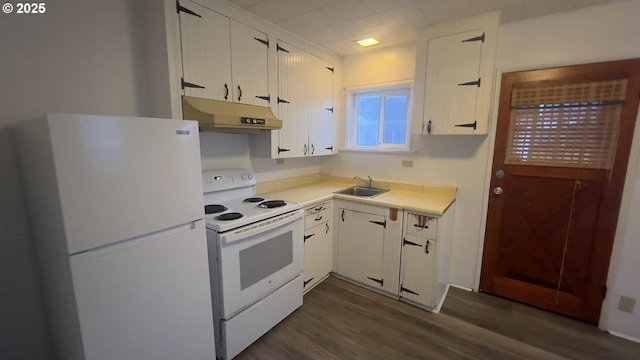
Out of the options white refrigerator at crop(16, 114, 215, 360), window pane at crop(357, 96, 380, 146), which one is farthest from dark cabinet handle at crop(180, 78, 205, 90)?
window pane at crop(357, 96, 380, 146)

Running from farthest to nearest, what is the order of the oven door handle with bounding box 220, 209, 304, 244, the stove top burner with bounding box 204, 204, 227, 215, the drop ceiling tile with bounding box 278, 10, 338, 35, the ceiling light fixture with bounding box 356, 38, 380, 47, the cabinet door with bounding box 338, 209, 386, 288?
the ceiling light fixture with bounding box 356, 38, 380, 47
the cabinet door with bounding box 338, 209, 386, 288
the drop ceiling tile with bounding box 278, 10, 338, 35
the stove top burner with bounding box 204, 204, 227, 215
the oven door handle with bounding box 220, 209, 304, 244

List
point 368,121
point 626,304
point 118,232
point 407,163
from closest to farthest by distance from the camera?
point 118,232
point 626,304
point 407,163
point 368,121

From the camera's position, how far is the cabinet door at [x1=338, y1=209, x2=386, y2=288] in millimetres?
2506

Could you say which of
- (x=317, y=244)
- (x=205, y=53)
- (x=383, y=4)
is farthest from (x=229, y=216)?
(x=383, y=4)

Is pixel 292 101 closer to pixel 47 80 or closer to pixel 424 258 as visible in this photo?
pixel 47 80

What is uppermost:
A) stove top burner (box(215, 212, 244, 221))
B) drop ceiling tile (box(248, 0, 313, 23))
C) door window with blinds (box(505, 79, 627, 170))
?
drop ceiling tile (box(248, 0, 313, 23))

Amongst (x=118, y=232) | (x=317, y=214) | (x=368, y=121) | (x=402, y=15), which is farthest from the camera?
(x=368, y=121)

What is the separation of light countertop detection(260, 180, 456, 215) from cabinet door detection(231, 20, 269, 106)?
0.95 m

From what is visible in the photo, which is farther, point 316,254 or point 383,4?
point 316,254

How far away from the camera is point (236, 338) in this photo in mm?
1769

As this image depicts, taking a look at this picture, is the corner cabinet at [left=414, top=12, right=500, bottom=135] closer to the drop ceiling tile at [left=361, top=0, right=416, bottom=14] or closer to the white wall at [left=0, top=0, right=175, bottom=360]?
the drop ceiling tile at [left=361, top=0, right=416, bottom=14]

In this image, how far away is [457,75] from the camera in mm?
2254

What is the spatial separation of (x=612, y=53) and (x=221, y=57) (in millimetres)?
2879

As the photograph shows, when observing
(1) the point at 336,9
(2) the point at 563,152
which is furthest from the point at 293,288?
(2) the point at 563,152
